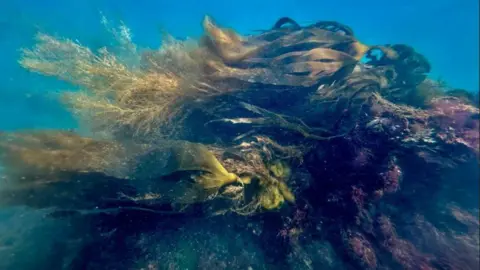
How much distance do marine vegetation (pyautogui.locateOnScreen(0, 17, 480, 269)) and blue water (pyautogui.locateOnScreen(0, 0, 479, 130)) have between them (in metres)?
1.29

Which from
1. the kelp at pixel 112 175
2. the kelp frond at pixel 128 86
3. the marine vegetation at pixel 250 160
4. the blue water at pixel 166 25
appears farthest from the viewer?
the blue water at pixel 166 25

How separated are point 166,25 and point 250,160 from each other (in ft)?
91.1

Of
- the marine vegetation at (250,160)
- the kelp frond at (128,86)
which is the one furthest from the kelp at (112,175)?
the kelp frond at (128,86)

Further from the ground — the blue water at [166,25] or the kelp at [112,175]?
the blue water at [166,25]

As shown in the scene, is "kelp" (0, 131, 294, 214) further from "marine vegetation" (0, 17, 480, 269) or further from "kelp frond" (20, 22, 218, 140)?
"kelp frond" (20, 22, 218, 140)

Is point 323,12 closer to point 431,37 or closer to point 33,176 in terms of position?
point 431,37

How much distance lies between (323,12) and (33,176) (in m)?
65.6

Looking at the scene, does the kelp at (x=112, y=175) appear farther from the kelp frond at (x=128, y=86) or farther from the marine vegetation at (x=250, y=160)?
the kelp frond at (x=128, y=86)

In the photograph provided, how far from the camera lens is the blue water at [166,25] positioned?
17672 mm

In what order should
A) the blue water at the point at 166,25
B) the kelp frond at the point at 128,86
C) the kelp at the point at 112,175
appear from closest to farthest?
the kelp at the point at 112,175
the kelp frond at the point at 128,86
the blue water at the point at 166,25

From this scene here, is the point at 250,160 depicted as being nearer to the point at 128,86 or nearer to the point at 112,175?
the point at 112,175

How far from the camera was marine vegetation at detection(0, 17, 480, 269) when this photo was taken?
2.87 metres

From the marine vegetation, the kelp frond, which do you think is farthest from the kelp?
the kelp frond

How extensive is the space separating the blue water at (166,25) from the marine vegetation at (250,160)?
1.29 metres
